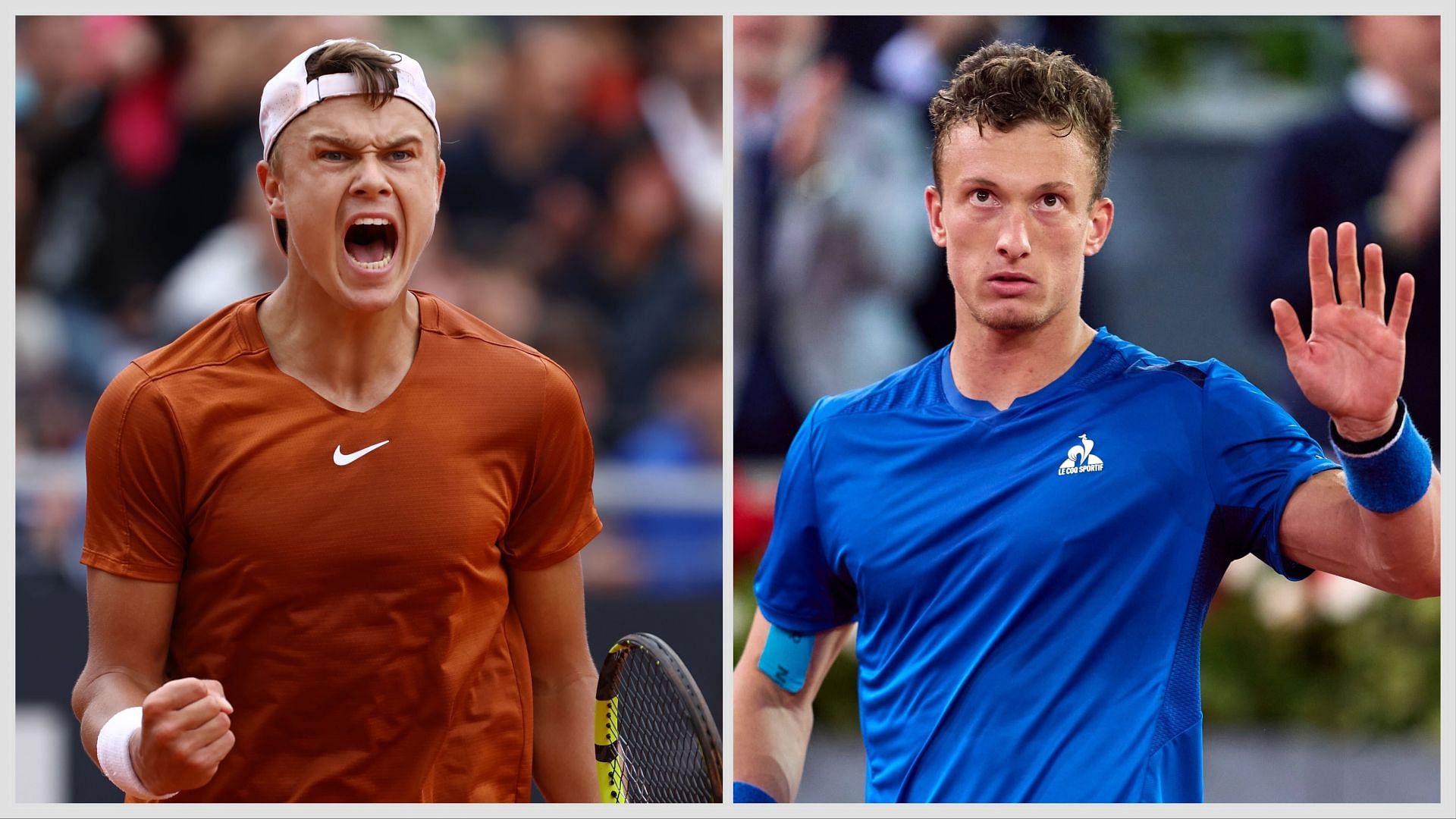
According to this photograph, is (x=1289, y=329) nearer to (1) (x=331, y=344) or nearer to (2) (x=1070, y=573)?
(2) (x=1070, y=573)

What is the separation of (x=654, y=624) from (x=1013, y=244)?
3.03 meters

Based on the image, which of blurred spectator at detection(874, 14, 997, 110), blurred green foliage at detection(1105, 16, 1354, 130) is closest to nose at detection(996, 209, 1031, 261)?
blurred spectator at detection(874, 14, 997, 110)

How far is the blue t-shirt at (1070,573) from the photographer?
3311 millimetres

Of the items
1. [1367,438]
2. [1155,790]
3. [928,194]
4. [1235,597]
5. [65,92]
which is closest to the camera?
[1367,438]

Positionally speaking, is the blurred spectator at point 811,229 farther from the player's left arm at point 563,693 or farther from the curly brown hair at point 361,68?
the curly brown hair at point 361,68

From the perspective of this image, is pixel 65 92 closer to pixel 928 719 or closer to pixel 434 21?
pixel 434 21

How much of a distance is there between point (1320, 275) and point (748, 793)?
156cm

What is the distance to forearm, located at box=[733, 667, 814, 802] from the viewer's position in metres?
3.78

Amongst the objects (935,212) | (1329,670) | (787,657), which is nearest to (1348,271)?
(935,212)

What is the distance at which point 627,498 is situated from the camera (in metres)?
6.64

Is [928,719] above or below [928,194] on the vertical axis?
below

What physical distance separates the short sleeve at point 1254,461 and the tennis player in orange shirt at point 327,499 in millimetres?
1291

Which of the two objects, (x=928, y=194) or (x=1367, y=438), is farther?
(x=928, y=194)

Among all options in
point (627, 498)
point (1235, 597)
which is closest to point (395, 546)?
point (627, 498)
